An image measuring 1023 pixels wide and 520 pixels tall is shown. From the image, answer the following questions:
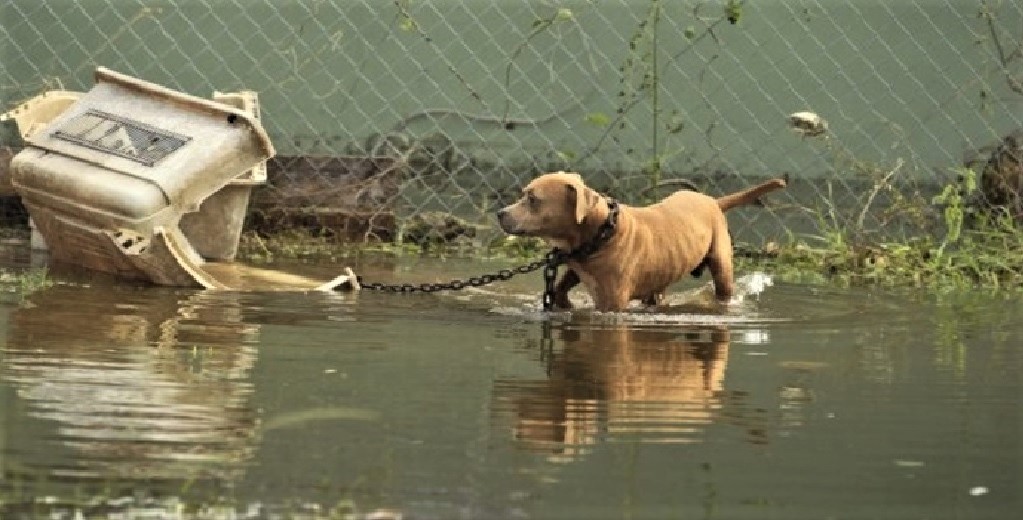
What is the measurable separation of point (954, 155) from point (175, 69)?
11.9ft

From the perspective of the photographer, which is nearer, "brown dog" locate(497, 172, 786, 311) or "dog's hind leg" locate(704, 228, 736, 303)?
"brown dog" locate(497, 172, 786, 311)

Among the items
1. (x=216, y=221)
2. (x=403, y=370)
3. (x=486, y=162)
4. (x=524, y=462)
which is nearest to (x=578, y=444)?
(x=524, y=462)

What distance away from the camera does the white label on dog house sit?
9.45 meters

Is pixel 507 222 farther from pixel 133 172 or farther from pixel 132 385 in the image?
pixel 132 385

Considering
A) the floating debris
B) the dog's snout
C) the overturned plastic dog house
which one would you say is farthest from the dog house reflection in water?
the floating debris

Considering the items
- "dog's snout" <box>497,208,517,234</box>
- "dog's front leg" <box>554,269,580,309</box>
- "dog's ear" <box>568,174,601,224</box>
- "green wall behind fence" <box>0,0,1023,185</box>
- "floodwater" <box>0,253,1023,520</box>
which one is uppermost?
"green wall behind fence" <box>0,0,1023,185</box>

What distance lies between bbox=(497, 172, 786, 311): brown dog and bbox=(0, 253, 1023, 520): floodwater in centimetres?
17

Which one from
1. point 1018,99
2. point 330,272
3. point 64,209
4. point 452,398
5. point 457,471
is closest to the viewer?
point 457,471

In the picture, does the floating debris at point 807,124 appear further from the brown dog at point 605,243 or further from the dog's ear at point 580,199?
the dog's ear at point 580,199

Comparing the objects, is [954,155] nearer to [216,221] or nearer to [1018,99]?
[1018,99]

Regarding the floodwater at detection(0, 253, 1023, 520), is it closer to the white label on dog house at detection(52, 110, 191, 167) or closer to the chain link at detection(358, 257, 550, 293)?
the chain link at detection(358, 257, 550, 293)

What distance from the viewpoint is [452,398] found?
6.32 metres

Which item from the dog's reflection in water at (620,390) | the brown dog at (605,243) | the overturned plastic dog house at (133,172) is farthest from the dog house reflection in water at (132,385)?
the brown dog at (605,243)

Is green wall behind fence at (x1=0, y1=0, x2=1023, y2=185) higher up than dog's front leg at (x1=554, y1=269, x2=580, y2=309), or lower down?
higher up
